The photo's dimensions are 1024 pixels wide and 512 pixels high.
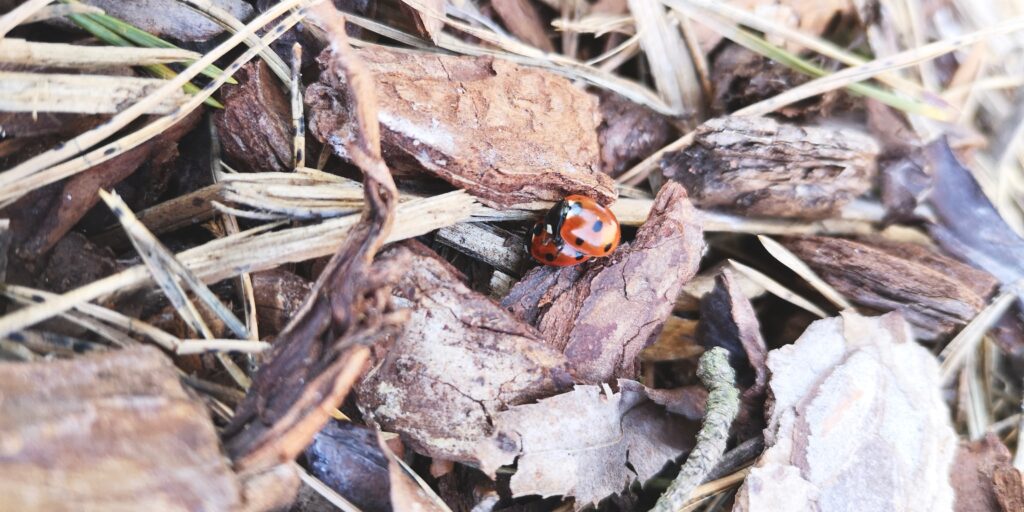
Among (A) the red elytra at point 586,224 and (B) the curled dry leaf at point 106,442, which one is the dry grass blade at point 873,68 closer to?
(A) the red elytra at point 586,224

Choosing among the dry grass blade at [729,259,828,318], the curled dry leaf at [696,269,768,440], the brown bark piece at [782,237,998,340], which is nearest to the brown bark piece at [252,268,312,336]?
the curled dry leaf at [696,269,768,440]

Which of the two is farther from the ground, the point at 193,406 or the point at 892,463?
the point at 193,406

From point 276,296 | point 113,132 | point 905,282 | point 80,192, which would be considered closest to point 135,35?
point 113,132

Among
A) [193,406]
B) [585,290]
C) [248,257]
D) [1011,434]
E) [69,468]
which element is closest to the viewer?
[69,468]

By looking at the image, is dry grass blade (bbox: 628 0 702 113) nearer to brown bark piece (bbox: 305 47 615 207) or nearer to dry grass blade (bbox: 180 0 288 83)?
brown bark piece (bbox: 305 47 615 207)

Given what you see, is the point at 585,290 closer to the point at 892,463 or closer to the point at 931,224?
the point at 892,463

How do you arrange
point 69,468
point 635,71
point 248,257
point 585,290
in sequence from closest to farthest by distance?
point 69,468 → point 248,257 → point 585,290 → point 635,71

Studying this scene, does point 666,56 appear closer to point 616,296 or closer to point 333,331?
point 616,296


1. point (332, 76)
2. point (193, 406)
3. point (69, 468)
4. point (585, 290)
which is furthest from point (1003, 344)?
point (69, 468)

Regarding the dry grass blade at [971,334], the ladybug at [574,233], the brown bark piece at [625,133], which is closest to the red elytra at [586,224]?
the ladybug at [574,233]
